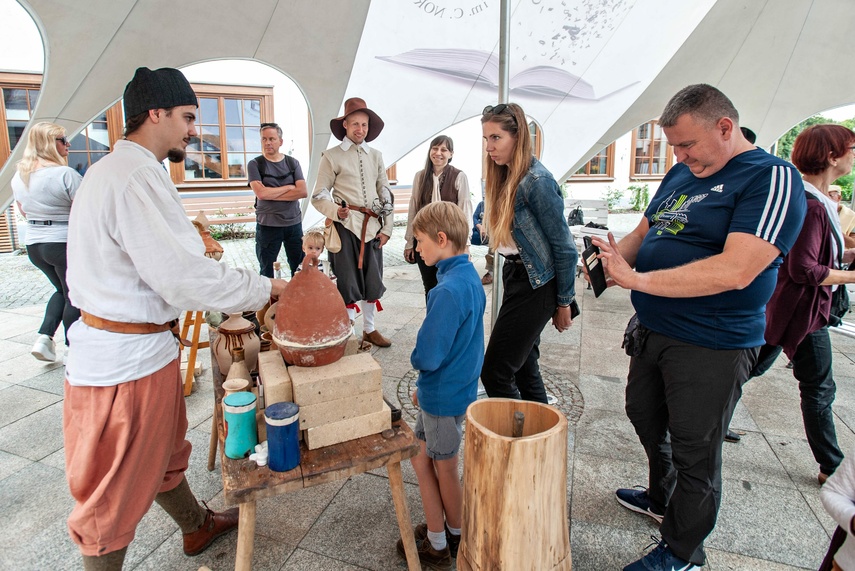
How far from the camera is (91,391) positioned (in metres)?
1.53

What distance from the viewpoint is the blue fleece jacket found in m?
1.71

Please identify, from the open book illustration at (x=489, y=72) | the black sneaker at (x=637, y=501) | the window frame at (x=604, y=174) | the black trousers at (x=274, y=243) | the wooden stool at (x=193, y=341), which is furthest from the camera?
the window frame at (x=604, y=174)

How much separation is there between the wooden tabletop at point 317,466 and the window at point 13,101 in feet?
38.1

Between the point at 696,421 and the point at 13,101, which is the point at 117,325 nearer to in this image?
the point at 696,421

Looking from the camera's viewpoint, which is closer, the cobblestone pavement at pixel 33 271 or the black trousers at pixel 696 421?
the black trousers at pixel 696 421

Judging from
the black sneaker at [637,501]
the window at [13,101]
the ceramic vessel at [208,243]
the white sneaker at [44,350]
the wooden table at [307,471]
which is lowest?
the black sneaker at [637,501]

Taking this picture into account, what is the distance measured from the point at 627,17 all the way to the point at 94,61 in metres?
5.61

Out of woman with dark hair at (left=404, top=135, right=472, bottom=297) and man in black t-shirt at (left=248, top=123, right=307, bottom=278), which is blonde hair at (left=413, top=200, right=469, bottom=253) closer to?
woman with dark hair at (left=404, top=135, right=472, bottom=297)

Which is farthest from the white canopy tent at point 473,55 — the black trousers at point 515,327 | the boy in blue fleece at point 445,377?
the black trousers at point 515,327

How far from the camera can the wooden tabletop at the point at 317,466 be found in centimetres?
137

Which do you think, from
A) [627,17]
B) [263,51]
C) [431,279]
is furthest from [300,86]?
[627,17]

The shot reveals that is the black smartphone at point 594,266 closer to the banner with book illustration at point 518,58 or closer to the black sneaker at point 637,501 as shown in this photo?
the black sneaker at point 637,501

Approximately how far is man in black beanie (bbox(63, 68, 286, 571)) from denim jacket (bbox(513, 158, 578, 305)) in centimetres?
129

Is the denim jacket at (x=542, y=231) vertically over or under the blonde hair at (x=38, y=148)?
under
